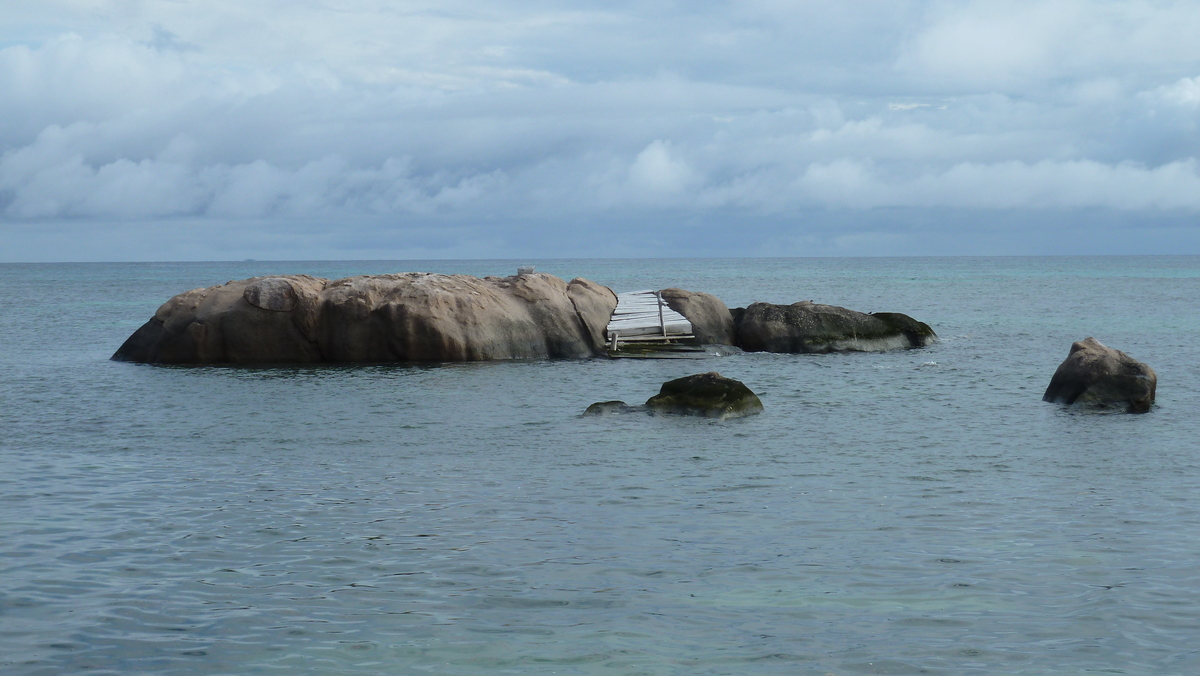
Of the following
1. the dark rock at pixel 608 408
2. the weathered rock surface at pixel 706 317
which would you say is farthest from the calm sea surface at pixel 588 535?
the weathered rock surface at pixel 706 317

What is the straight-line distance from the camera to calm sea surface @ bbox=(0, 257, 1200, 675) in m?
6.75

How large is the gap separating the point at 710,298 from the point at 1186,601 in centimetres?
2378

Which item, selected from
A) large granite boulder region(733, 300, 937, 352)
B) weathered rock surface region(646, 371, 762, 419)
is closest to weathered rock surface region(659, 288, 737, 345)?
large granite boulder region(733, 300, 937, 352)

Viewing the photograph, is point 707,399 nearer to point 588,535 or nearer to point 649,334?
point 588,535

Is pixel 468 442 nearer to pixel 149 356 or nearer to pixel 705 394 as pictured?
pixel 705 394

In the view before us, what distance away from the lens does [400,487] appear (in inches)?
463

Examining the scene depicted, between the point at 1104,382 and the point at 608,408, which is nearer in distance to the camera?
the point at 608,408

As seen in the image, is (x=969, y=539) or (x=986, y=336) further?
(x=986, y=336)

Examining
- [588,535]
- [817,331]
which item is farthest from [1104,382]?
[588,535]

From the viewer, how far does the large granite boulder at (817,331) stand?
28.3m

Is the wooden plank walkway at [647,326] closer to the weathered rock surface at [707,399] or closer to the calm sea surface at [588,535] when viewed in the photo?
the calm sea surface at [588,535]

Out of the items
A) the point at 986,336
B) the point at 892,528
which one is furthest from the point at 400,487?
the point at 986,336

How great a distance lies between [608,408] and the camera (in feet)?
56.3

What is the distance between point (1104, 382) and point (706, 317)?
1351 cm
